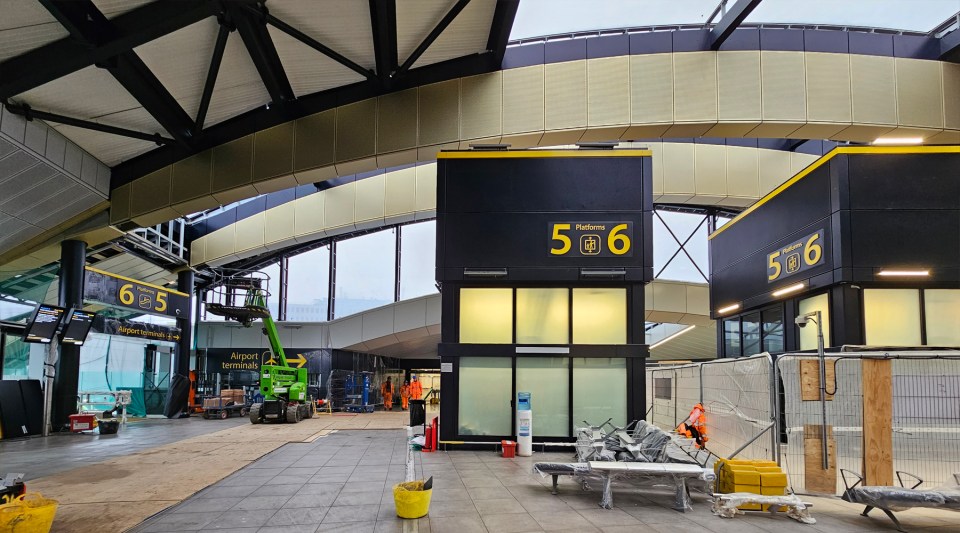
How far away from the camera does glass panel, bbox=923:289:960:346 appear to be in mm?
14258

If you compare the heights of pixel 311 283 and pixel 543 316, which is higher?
pixel 311 283

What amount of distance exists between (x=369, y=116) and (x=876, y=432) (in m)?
13.9

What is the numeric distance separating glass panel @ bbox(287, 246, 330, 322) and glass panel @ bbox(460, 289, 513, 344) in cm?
2360

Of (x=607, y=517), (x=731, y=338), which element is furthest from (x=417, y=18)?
(x=731, y=338)

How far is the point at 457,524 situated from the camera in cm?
766

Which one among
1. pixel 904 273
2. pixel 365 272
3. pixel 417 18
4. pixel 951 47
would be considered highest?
pixel 951 47

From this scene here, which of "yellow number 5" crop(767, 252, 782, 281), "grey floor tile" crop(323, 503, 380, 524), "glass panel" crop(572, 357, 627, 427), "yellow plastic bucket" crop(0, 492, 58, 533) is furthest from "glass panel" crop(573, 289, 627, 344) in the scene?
"yellow plastic bucket" crop(0, 492, 58, 533)

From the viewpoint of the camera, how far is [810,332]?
1656 cm

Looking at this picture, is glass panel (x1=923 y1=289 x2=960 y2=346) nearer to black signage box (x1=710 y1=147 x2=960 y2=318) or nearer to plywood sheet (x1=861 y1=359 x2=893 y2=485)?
black signage box (x1=710 y1=147 x2=960 y2=318)

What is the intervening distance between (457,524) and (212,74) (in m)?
11.7

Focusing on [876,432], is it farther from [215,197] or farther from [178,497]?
[215,197]

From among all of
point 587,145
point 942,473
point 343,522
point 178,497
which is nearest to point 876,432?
point 942,473

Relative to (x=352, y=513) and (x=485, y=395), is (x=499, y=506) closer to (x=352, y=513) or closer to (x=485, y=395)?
(x=352, y=513)

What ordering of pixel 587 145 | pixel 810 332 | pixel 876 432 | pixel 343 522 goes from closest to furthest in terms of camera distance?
pixel 343 522 → pixel 876 432 → pixel 587 145 → pixel 810 332
